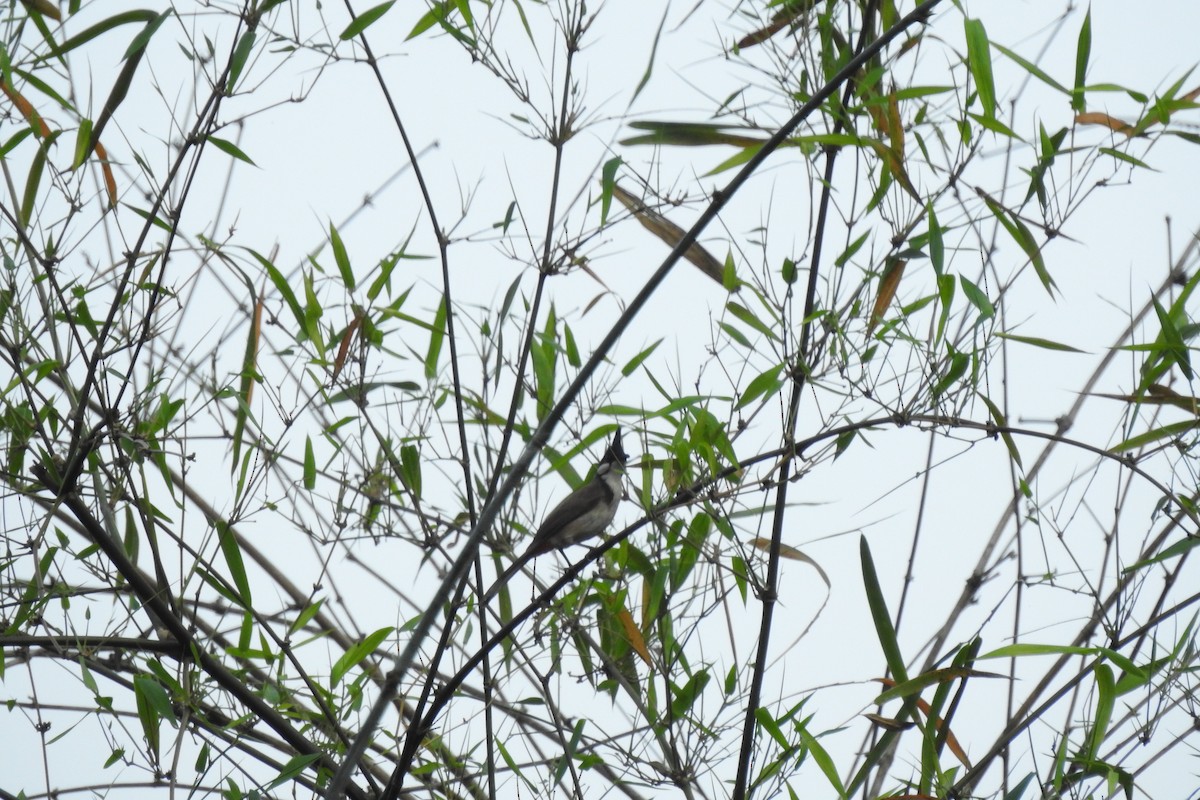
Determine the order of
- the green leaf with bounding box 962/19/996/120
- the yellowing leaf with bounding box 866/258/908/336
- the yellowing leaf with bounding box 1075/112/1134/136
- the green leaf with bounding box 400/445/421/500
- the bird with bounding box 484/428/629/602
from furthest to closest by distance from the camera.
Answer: the bird with bounding box 484/428/629/602 → the green leaf with bounding box 400/445/421/500 → the yellowing leaf with bounding box 866/258/908/336 → the yellowing leaf with bounding box 1075/112/1134/136 → the green leaf with bounding box 962/19/996/120

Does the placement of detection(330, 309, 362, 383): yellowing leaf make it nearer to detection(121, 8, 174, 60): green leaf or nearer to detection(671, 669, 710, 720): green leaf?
detection(121, 8, 174, 60): green leaf

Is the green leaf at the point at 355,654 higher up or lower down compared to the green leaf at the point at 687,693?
higher up

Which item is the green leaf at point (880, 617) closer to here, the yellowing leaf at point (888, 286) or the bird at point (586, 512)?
the yellowing leaf at point (888, 286)

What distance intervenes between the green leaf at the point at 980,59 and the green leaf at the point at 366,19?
1095 millimetres

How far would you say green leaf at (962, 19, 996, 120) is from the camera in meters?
2.00

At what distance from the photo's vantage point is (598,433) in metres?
2.30

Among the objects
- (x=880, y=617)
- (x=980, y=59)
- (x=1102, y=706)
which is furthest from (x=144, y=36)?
(x=1102, y=706)

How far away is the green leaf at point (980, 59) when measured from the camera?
78.9 inches

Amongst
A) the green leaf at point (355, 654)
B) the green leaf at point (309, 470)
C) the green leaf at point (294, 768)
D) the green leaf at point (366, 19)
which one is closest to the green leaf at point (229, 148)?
the green leaf at point (366, 19)

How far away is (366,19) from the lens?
227 centimetres

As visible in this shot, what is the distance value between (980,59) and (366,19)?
1162 mm

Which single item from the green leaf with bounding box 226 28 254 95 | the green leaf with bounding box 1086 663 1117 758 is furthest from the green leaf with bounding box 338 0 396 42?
the green leaf with bounding box 1086 663 1117 758

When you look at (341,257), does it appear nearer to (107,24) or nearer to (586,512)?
(107,24)

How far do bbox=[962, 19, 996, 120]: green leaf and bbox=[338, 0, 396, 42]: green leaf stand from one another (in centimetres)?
109
